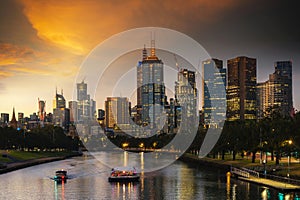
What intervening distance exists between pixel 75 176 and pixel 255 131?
52862 millimetres

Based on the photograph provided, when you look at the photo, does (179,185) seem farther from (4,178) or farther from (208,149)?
(208,149)

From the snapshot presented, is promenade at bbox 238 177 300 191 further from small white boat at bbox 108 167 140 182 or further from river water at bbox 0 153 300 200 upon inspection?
small white boat at bbox 108 167 140 182

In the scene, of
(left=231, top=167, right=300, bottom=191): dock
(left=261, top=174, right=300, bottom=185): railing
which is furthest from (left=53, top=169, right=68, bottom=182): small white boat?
(left=261, top=174, right=300, bottom=185): railing

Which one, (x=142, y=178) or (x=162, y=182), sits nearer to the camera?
(x=162, y=182)

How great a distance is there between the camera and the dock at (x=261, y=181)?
83.3 metres

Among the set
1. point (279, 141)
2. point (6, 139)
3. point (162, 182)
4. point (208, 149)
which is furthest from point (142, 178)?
point (6, 139)

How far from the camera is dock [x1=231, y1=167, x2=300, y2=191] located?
83.3 metres

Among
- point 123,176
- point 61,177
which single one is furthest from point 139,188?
point 61,177

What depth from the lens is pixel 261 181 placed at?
311 feet

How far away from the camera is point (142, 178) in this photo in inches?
4503

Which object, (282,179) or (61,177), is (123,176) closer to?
(61,177)

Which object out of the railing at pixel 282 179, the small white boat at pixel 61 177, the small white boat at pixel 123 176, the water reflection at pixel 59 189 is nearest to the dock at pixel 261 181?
the railing at pixel 282 179

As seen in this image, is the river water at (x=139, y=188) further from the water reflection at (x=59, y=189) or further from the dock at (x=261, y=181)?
the dock at (x=261, y=181)

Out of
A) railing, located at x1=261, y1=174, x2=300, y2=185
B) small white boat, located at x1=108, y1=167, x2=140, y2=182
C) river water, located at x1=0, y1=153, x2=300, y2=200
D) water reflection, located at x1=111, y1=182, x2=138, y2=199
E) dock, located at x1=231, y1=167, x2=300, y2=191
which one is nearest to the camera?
river water, located at x1=0, y1=153, x2=300, y2=200
